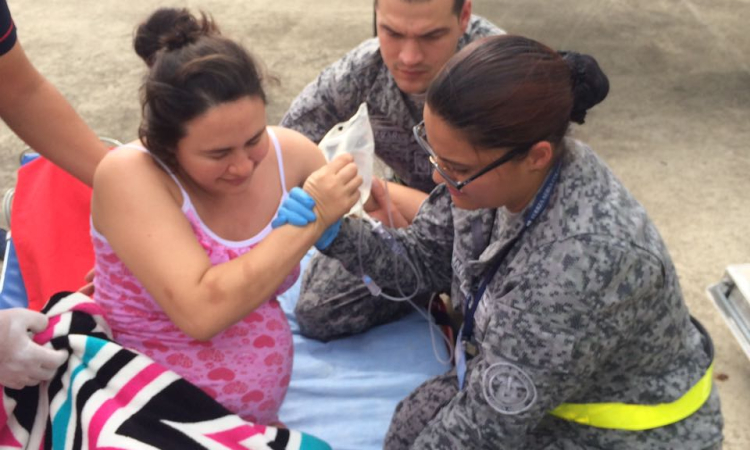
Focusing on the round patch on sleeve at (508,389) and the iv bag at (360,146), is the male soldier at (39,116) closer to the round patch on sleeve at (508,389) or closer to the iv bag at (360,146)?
the iv bag at (360,146)

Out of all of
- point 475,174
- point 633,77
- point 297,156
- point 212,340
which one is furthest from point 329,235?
point 633,77

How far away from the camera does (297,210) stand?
1561 mm

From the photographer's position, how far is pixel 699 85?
4398 millimetres

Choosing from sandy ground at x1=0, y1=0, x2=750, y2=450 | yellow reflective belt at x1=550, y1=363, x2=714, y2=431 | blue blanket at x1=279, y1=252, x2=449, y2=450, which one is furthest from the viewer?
sandy ground at x1=0, y1=0, x2=750, y2=450

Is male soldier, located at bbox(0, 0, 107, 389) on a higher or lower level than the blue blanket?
higher

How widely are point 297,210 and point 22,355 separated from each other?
0.61 m

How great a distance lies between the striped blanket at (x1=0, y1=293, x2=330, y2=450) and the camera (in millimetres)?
1508

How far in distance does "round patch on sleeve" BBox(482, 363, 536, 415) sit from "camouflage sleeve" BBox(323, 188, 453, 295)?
54cm

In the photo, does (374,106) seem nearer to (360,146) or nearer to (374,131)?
(374,131)

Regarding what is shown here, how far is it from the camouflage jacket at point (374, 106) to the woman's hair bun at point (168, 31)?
66 centimetres

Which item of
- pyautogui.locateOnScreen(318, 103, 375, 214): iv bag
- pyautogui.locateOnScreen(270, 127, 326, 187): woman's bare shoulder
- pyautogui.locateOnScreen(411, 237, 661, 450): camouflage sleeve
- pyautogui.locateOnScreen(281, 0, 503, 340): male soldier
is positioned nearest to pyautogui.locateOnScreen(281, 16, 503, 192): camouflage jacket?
pyautogui.locateOnScreen(281, 0, 503, 340): male soldier

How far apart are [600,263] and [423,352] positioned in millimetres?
1037

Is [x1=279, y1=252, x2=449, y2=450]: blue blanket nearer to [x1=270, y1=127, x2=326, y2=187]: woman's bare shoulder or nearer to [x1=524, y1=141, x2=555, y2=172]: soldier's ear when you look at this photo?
[x1=270, y1=127, x2=326, y2=187]: woman's bare shoulder

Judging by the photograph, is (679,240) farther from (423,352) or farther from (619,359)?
(619,359)
